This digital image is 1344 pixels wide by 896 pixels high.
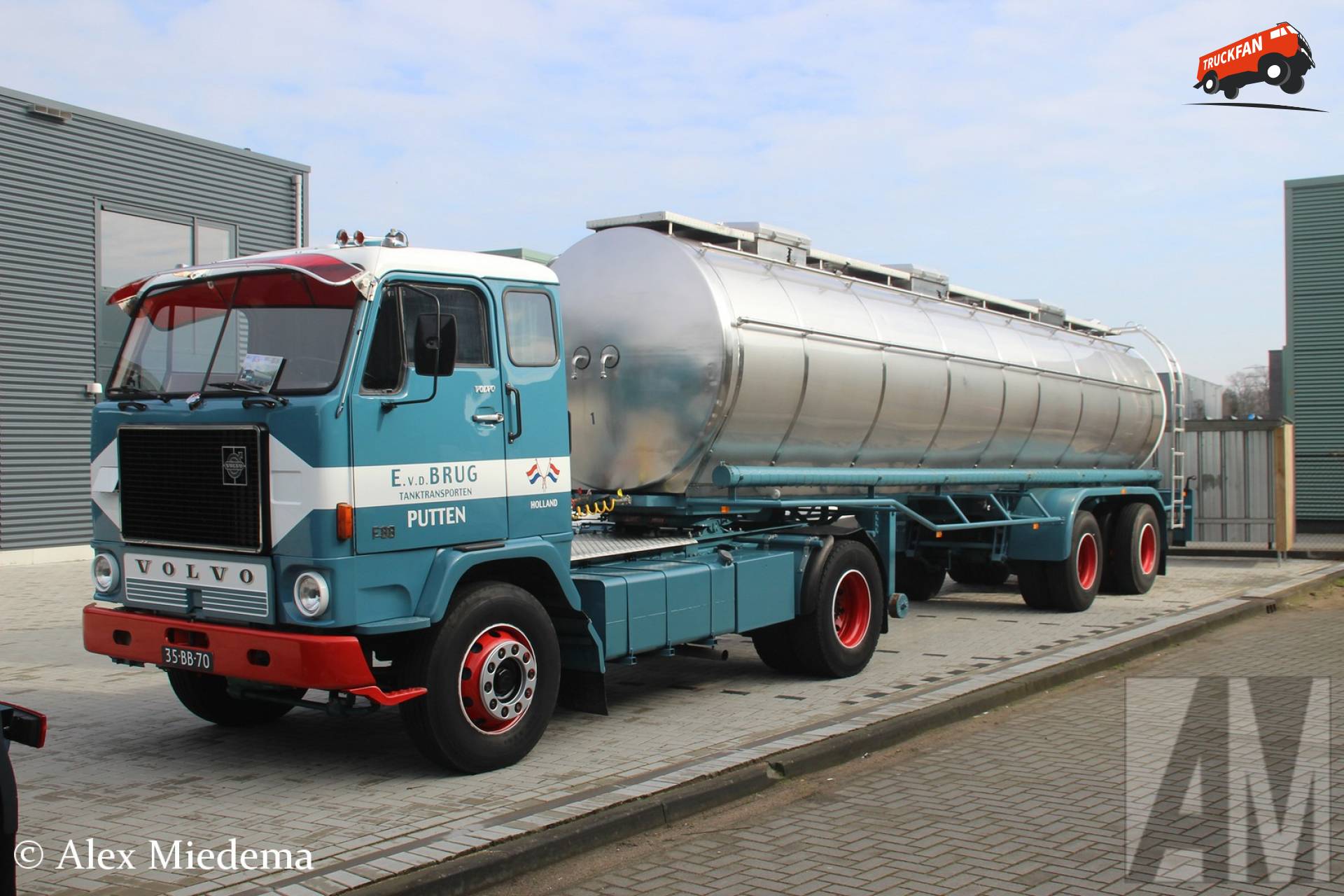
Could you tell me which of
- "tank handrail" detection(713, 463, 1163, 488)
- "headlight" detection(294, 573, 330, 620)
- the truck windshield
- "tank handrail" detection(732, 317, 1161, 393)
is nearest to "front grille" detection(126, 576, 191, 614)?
"headlight" detection(294, 573, 330, 620)

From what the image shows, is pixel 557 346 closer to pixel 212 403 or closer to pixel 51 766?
pixel 212 403

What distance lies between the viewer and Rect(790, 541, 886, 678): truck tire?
9.58 meters

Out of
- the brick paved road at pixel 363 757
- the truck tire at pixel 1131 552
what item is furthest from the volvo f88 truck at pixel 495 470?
the truck tire at pixel 1131 552

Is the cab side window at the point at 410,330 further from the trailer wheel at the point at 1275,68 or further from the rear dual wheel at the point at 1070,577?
the trailer wheel at the point at 1275,68

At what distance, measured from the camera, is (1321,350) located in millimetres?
26234

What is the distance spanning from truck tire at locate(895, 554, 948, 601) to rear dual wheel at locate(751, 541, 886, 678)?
15.8 feet

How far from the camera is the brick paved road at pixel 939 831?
17.0ft

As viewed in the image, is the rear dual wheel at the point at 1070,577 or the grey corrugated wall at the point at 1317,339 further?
the grey corrugated wall at the point at 1317,339

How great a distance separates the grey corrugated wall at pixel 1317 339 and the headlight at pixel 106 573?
81.9ft

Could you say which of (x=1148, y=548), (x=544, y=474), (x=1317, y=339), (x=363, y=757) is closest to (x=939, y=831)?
(x=544, y=474)

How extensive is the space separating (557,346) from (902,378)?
460 centimetres

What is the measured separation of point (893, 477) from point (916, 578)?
14.0 feet

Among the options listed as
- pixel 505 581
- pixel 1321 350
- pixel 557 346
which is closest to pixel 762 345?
pixel 557 346

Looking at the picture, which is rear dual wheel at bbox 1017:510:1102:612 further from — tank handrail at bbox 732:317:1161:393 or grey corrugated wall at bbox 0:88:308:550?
grey corrugated wall at bbox 0:88:308:550
